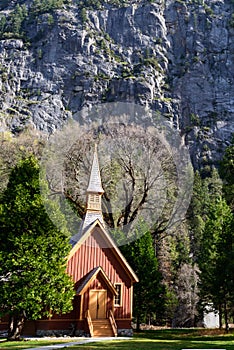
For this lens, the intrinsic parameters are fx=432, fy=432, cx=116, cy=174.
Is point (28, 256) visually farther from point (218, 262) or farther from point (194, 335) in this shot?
point (194, 335)

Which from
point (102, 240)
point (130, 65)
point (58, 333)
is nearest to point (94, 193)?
point (102, 240)

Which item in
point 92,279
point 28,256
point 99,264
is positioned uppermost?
point 99,264

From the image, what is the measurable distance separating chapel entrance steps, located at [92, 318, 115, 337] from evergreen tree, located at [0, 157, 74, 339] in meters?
4.41

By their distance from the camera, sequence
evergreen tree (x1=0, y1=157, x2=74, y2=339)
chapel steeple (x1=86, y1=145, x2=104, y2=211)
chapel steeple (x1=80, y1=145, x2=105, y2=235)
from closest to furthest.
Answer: evergreen tree (x1=0, y1=157, x2=74, y2=339)
chapel steeple (x1=80, y1=145, x2=105, y2=235)
chapel steeple (x1=86, y1=145, x2=104, y2=211)

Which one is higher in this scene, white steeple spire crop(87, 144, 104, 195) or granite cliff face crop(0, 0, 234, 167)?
granite cliff face crop(0, 0, 234, 167)

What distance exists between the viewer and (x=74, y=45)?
9938cm

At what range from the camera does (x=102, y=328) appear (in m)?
20.6

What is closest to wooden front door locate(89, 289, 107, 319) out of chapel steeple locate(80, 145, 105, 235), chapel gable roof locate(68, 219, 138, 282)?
chapel gable roof locate(68, 219, 138, 282)

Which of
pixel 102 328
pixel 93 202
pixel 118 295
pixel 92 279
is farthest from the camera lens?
pixel 93 202

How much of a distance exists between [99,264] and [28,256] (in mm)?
6710

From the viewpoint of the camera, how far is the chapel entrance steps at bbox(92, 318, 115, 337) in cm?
2034

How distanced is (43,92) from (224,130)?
125 feet

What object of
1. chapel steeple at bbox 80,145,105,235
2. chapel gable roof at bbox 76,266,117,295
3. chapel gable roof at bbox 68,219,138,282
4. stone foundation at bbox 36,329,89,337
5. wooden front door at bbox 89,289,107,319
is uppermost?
chapel steeple at bbox 80,145,105,235

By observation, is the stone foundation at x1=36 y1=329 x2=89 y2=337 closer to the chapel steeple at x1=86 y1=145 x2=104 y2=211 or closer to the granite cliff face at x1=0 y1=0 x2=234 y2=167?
the chapel steeple at x1=86 y1=145 x2=104 y2=211
